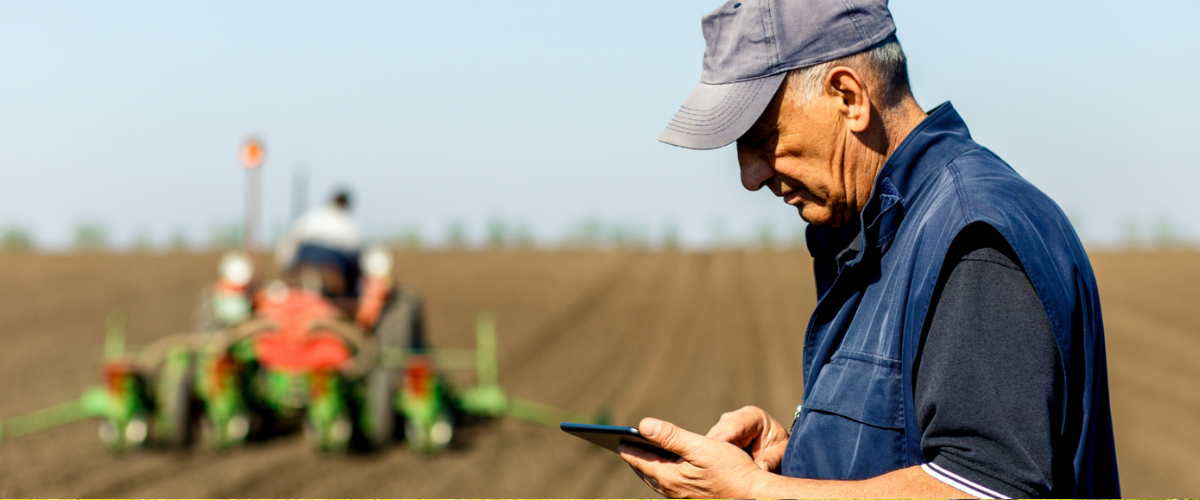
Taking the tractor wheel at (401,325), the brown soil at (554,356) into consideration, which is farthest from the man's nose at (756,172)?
the tractor wheel at (401,325)

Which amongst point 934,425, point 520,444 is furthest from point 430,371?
point 934,425

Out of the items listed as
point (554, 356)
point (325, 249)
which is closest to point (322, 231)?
point (325, 249)

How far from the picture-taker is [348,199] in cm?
846

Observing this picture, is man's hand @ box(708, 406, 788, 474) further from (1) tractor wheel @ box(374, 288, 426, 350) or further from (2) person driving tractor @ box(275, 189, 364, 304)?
(2) person driving tractor @ box(275, 189, 364, 304)

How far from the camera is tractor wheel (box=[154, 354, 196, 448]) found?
Answer: 7.50 meters

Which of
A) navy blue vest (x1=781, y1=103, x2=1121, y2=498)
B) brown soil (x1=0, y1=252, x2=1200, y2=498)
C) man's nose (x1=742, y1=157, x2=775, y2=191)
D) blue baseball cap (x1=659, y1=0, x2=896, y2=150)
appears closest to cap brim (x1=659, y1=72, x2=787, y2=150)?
blue baseball cap (x1=659, y1=0, x2=896, y2=150)

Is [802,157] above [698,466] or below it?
above

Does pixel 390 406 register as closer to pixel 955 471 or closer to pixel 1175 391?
pixel 955 471

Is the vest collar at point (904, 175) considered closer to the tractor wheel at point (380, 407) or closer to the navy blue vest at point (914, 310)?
the navy blue vest at point (914, 310)

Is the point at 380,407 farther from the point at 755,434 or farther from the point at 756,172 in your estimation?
the point at 756,172

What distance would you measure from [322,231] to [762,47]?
7.23m

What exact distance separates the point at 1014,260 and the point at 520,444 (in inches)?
283

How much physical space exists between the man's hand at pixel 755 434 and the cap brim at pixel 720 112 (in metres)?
0.53

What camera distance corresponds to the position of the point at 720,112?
5.22 feet
